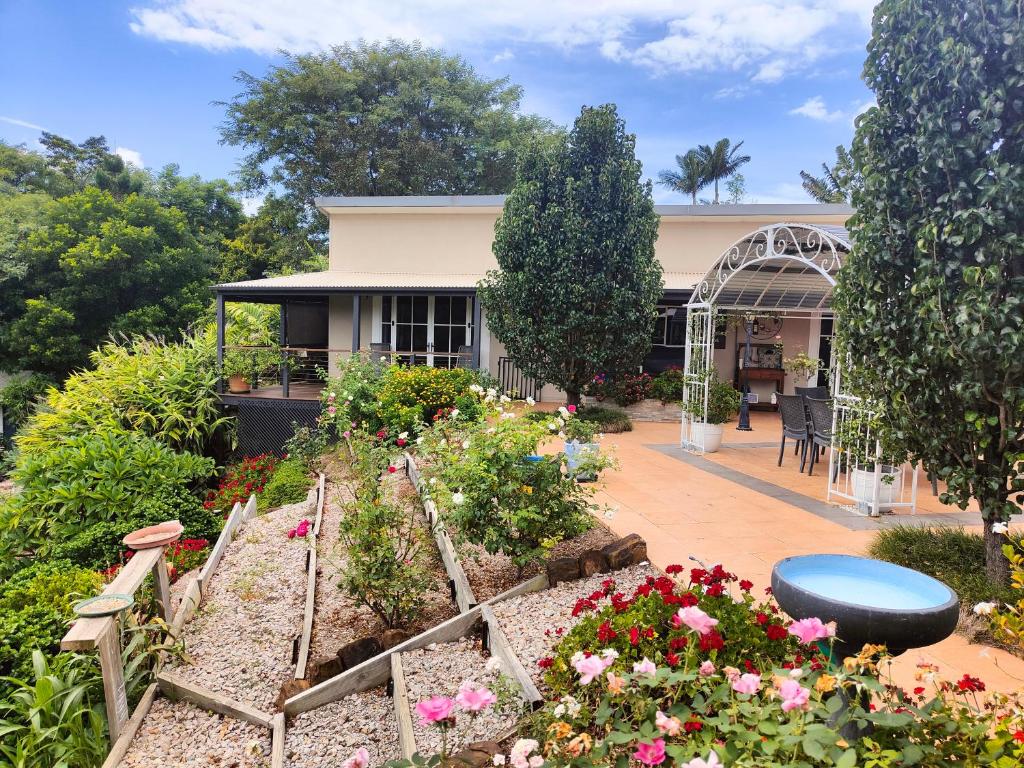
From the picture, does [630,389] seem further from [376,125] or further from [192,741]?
[376,125]

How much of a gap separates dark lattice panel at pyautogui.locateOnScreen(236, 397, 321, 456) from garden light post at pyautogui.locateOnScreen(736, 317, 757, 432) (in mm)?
7627

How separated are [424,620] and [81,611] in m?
1.91

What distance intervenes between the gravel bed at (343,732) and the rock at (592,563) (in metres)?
1.42

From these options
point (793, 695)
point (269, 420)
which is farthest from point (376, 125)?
point (793, 695)

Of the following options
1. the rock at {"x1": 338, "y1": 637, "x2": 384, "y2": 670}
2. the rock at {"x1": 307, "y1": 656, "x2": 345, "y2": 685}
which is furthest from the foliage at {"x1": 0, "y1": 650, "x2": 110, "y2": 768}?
the rock at {"x1": 338, "y1": 637, "x2": 384, "y2": 670}

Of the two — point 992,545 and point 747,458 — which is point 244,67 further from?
point 992,545

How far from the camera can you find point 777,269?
9922 mm

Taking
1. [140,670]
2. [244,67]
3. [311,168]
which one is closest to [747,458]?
[140,670]

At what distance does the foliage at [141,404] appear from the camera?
32.0 feet

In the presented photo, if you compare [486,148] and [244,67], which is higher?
[244,67]

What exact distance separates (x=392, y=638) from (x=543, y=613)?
887mm

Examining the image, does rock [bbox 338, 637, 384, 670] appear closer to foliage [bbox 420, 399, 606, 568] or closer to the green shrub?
foliage [bbox 420, 399, 606, 568]

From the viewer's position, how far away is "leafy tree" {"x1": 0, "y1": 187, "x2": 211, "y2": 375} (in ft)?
60.0

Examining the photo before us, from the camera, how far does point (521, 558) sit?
4023 mm
